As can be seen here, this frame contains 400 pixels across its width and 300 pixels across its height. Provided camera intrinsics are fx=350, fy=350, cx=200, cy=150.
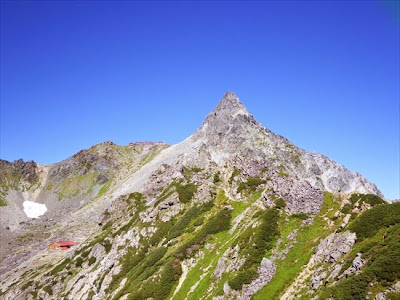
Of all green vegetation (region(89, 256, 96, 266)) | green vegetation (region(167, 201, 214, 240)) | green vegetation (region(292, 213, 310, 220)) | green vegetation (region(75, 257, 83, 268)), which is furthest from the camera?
green vegetation (region(75, 257, 83, 268))

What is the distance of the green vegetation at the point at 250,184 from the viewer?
280ft

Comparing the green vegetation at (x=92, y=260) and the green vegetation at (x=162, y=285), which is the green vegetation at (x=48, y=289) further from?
the green vegetation at (x=162, y=285)

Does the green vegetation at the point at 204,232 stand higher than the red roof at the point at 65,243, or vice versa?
the red roof at the point at 65,243

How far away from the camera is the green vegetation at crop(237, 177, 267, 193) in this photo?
85.3 metres

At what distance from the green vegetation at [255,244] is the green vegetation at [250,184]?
17624 mm

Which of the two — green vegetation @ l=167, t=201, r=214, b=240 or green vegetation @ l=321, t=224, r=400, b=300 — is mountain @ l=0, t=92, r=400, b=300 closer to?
green vegetation @ l=321, t=224, r=400, b=300

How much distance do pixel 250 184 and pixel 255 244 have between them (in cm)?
2926

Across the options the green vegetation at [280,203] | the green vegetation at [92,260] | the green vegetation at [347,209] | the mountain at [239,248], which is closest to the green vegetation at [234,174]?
the mountain at [239,248]

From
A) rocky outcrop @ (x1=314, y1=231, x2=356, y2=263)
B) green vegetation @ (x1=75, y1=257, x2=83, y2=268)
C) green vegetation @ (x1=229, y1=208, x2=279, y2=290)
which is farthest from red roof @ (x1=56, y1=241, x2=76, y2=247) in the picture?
rocky outcrop @ (x1=314, y1=231, x2=356, y2=263)

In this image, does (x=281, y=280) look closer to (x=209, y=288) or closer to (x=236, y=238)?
(x=209, y=288)

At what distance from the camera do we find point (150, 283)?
6894cm

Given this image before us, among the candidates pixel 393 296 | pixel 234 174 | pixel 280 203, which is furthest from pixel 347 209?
pixel 234 174

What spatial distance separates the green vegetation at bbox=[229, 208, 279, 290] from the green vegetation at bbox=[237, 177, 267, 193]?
17624mm

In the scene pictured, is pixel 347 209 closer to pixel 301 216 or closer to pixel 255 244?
pixel 301 216
